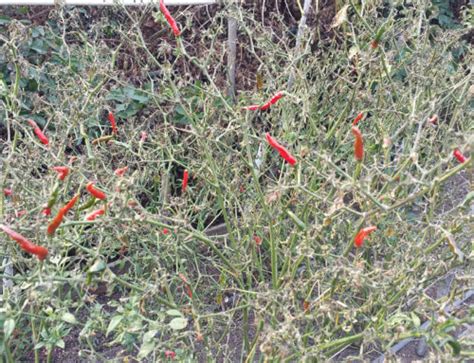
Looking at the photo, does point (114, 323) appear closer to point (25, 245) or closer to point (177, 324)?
point (177, 324)

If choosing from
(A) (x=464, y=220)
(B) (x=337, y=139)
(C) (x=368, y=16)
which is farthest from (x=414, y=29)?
(A) (x=464, y=220)

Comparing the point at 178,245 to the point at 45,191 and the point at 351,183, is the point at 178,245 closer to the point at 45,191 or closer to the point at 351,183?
the point at 45,191

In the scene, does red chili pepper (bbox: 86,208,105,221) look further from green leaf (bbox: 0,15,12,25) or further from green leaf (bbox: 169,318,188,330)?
green leaf (bbox: 0,15,12,25)

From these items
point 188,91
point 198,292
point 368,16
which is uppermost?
point 368,16

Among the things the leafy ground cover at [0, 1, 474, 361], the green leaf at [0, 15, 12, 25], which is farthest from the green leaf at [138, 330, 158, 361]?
the green leaf at [0, 15, 12, 25]

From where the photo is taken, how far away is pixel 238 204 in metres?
2.18

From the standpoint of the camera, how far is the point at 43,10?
3338mm

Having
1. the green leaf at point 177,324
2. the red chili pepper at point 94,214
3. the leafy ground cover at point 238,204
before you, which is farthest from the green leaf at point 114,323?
the red chili pepper at point 94,214

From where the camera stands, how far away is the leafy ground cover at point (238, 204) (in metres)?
1.46

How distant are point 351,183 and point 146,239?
3.14 ft

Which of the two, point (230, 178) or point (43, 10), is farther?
point (43, 10)

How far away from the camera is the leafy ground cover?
1463 mm

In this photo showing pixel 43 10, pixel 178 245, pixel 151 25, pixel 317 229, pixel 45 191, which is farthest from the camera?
pixel 151 25

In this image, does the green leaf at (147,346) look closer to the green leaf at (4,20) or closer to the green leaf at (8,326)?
the green leaf at (8,326)
